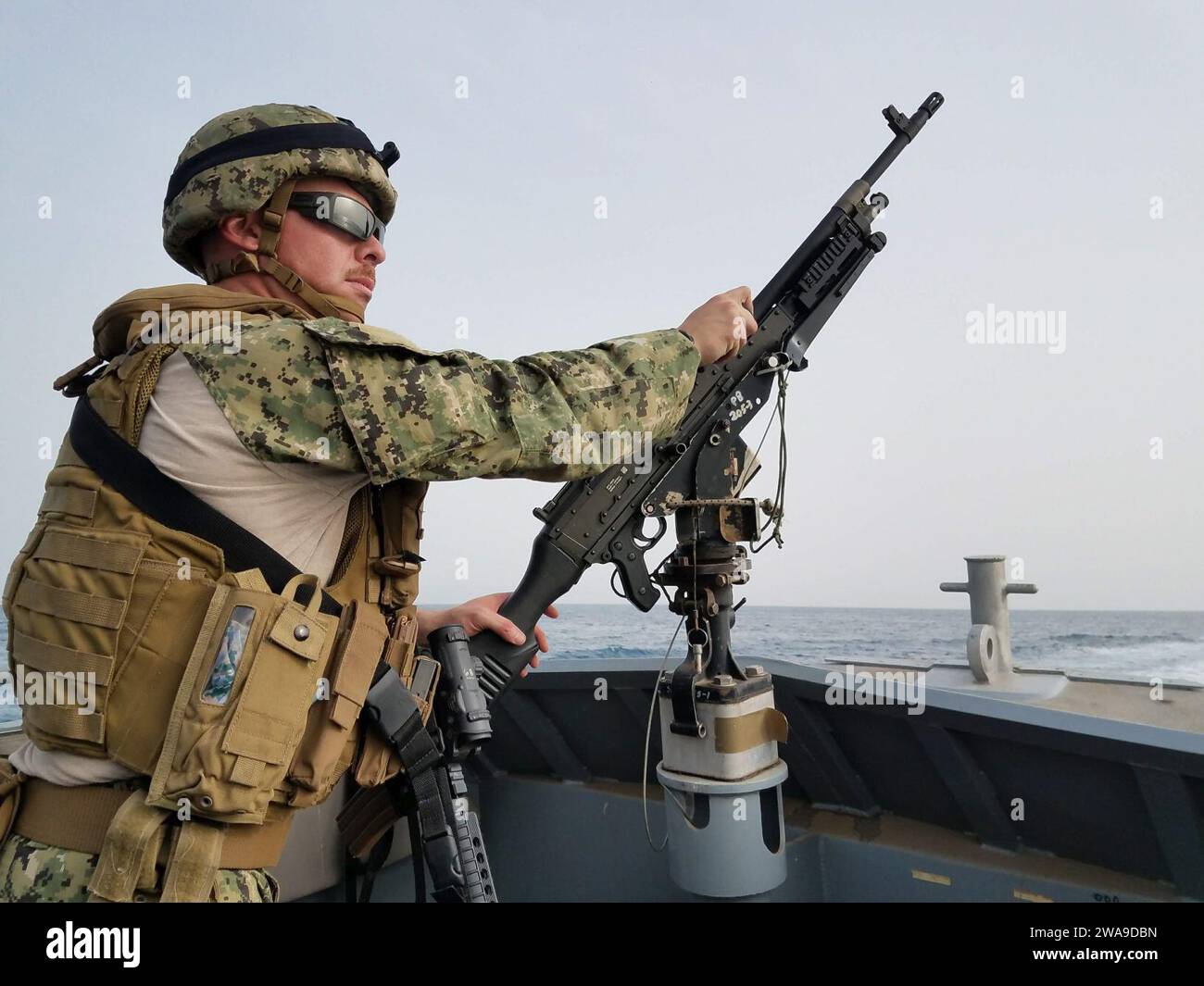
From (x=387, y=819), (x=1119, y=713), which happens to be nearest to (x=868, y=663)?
(x=1119, y=713)

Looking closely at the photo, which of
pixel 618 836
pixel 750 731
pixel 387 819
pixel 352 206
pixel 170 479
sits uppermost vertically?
pixel 352 206

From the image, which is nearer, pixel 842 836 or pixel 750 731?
pixel 750 731

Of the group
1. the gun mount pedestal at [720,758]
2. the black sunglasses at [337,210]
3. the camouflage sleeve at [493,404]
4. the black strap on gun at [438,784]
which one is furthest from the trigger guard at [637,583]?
the black sunglasses at [337,210]

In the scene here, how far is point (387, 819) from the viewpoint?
1.94 m

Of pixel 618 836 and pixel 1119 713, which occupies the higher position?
pixel 1119 713

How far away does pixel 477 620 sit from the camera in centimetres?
248

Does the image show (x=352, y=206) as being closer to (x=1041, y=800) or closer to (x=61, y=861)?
(x=61, y=861)

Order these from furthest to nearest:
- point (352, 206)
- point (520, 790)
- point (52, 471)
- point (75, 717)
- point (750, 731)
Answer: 1. point (520, 790)
2. point (750, 731)
3. point (352, 206)
4. point (52, 471)
5. point (75, 717)

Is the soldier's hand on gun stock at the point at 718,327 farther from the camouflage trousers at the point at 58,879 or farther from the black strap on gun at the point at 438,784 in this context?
the camouflage trousers at the point at 58,879

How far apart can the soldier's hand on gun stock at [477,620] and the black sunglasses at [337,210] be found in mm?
960

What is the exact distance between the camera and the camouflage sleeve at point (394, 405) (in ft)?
4.09

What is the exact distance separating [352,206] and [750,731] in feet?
7.42

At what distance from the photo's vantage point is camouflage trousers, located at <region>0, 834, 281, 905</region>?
4.05 feet

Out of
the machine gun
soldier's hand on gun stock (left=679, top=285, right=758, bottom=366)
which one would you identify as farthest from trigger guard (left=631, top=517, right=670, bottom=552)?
soldier's hand on gun stock (left=679, top=285, right=758, bottom=366)
